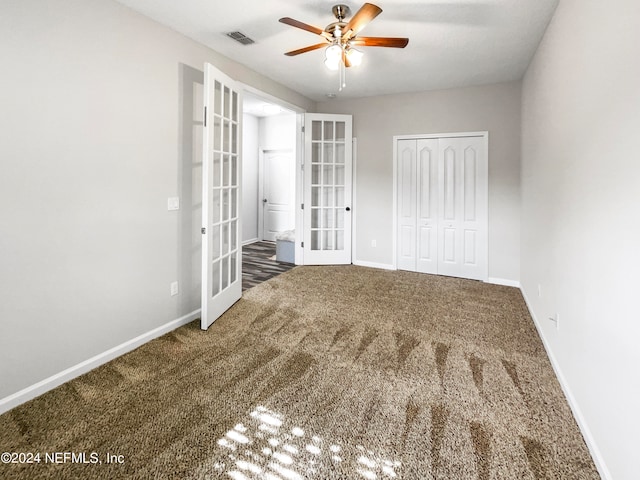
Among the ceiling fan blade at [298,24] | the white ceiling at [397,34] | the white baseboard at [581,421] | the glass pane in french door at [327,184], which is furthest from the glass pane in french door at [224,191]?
the white baseboard at [581,421]

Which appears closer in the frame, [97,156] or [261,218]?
[97,156]

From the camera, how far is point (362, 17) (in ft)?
7.55

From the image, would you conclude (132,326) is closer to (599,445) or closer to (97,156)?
(97,156)

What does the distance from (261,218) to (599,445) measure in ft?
23.3

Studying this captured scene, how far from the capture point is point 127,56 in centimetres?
258

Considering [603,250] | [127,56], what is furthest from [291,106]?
[603,250]

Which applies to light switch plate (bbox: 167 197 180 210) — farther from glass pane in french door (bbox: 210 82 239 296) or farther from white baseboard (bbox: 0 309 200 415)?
white baseboard (bbox: 0 309 200 415)

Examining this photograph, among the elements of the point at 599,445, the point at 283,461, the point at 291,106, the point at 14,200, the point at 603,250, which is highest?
the point at 291,106

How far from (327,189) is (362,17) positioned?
137 inches

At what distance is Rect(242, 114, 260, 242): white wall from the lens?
743 centimetres

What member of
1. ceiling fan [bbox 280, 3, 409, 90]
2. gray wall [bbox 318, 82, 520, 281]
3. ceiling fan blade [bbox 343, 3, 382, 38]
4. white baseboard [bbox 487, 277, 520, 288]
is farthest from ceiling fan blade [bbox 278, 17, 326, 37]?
white baseboard [bbox 487, 277, 520, 288]

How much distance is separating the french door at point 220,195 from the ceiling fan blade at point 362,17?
4.04ft

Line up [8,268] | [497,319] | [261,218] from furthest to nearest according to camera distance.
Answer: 1. [261,218]
2. [497,319]
3. [8,268]

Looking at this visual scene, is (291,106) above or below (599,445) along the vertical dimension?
above
